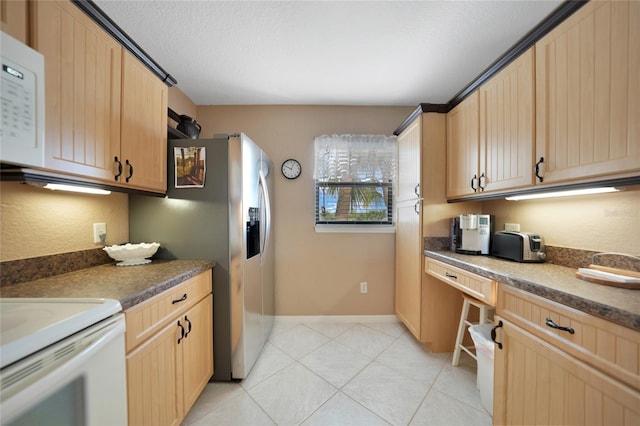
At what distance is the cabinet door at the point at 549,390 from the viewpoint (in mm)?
724

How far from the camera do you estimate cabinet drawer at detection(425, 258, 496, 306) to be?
4.11 ft

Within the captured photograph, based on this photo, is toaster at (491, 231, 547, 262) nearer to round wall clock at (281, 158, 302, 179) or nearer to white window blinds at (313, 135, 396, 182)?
white window blinds at (313, 135, 396, 182)

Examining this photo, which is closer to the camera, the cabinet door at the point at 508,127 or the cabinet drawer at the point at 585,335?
the cabinet drawer at the point at 585,335

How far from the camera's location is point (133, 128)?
50.8 inches

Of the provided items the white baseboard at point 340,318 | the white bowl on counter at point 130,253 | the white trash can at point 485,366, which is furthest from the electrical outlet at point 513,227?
the white bowl on counter at point 130,253

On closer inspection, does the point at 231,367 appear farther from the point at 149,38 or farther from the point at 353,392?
the point at 149,38

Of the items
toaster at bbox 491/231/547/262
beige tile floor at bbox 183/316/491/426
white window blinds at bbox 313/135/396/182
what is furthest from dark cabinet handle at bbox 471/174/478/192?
beige tile floor at bbox 183/316/491/426

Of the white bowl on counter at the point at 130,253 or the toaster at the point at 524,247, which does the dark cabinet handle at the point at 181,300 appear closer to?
the white bowl on counter at the point at 130,253

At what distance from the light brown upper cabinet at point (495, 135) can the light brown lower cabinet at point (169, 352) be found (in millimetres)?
2059

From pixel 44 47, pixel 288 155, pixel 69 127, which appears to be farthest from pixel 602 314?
pixel 288 155

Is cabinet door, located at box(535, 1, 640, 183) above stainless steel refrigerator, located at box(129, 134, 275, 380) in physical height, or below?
above

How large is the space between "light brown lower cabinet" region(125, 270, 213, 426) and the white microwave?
68 centimetres

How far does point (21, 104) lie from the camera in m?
0.75

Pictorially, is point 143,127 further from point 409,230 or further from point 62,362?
point 409,230
